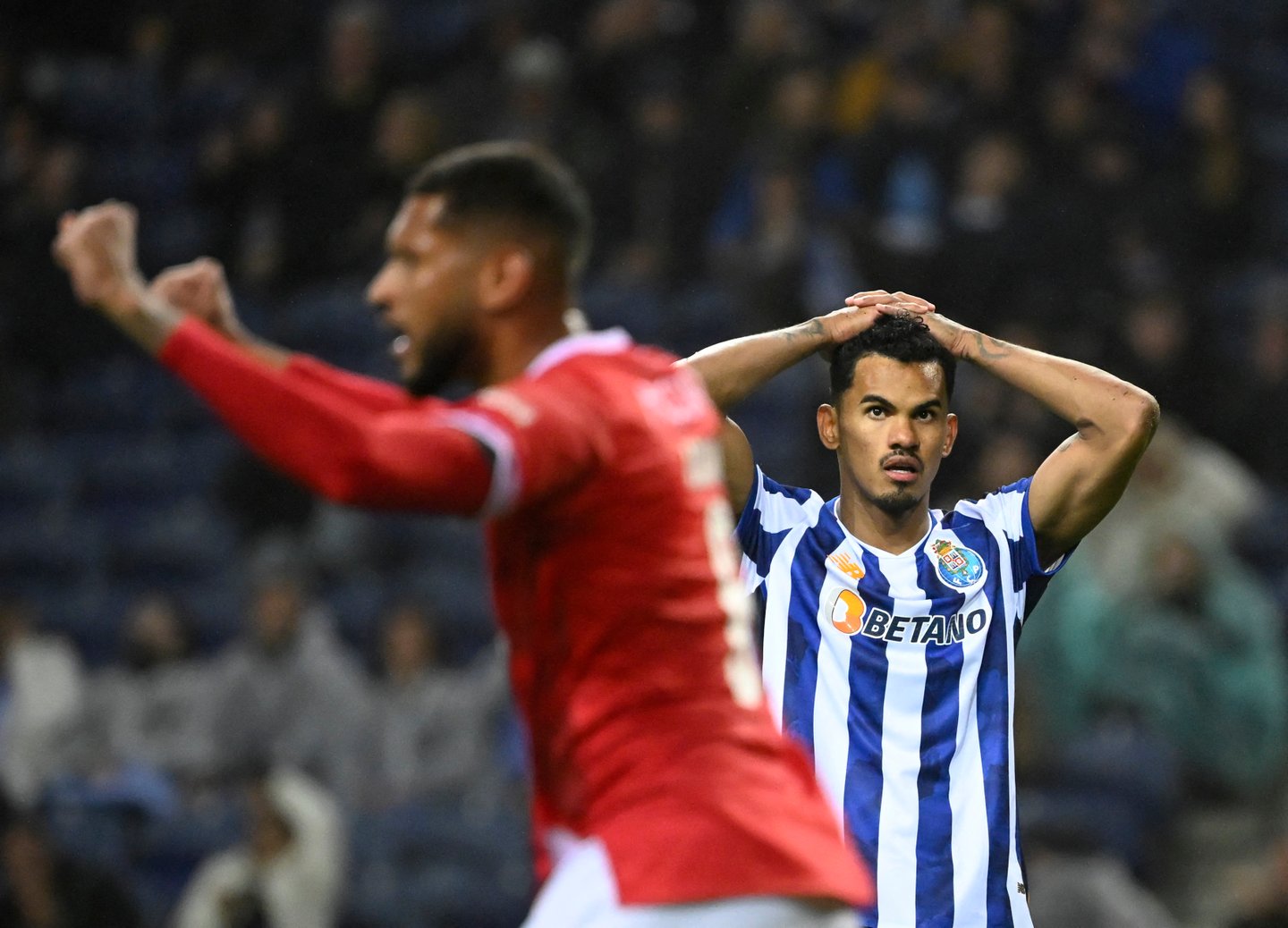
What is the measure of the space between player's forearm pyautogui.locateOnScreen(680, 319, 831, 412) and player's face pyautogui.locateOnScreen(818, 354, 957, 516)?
132 mm

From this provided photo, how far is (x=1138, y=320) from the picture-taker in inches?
362

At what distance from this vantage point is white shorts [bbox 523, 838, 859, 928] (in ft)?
8.78

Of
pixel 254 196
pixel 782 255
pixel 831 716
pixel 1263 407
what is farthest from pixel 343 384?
pixel 254 196

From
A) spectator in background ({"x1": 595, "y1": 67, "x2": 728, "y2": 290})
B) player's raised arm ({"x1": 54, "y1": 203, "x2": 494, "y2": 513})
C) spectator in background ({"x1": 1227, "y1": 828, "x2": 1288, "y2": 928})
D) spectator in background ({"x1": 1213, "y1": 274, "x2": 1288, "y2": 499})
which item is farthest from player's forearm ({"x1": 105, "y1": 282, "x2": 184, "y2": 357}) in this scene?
spectator in background ({"x1": 595, "y1": 67, "x2": 728, "y2": 290})

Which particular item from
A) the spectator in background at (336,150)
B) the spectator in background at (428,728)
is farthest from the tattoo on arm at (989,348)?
the spectator in background at (336,150)

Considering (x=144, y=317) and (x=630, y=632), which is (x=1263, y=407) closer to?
(x=630, y=632)

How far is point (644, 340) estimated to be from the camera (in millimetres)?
11281

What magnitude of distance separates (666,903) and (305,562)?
29.1ft

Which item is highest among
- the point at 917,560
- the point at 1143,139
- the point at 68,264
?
the point at 1143,139

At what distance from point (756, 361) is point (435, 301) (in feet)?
5.32

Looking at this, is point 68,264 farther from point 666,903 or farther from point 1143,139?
point 1143,139

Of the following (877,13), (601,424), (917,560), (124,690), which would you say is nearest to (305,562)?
(124,690)

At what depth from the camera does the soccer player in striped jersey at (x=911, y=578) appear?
404 centimetres

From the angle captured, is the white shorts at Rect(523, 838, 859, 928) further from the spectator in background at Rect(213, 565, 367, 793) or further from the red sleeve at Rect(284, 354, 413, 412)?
the spectator in background at Rect(213, 565, 367, 793)
